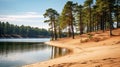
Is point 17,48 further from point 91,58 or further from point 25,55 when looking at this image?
point 91,58

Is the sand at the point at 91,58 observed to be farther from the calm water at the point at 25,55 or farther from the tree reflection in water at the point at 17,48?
the tree reflection in water at the point at 17,48

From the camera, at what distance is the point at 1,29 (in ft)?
577

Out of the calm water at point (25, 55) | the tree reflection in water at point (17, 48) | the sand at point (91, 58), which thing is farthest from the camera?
the tree reflection in water at point (17, 48)

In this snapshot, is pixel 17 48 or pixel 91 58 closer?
pixel 91 58

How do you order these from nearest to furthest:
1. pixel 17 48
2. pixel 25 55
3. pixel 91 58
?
pixel 91 58 < pixel 25 55 < pixel 17 48

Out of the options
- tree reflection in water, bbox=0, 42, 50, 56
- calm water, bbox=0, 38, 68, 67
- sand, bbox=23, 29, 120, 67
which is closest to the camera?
sand, bbox=23, 29, 120, 67

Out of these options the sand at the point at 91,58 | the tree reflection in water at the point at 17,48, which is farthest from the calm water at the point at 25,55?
the sand at the point at 91,58

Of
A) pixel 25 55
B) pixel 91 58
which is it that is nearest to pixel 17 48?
pixel 25 55

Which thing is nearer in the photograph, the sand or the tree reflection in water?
the sand

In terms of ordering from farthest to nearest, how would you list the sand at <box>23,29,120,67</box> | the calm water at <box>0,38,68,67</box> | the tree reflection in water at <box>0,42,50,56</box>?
the tree reflection in water at <box>0,42,50,56</box>, the calm water at <box>0,38,68,67</box>, the sand at <box>23,29,120,67</box>

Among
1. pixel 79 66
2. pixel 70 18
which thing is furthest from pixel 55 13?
pixel 79 66

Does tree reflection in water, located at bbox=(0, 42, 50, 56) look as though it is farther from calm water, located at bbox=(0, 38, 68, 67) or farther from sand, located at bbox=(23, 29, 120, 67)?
sand, located at bbox=(23, 29, 120, 67)

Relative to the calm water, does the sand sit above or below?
above

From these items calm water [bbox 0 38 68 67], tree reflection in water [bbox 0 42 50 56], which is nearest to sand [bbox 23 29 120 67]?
calm water [bbox 0 38 68 67]
